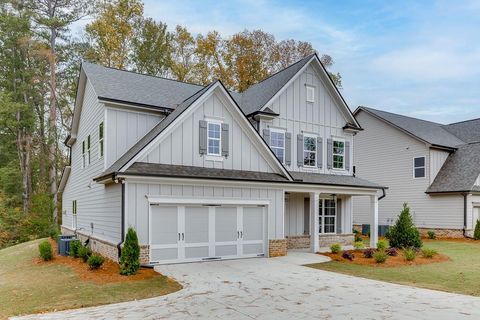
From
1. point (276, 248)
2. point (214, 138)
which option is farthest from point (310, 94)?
point (276, 248)

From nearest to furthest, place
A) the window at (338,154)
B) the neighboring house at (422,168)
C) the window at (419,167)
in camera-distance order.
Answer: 1. the window at (338,154)
2. the neighboring house at (422,168)
3. the window at (419,167)

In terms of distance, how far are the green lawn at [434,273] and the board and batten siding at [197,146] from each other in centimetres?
490

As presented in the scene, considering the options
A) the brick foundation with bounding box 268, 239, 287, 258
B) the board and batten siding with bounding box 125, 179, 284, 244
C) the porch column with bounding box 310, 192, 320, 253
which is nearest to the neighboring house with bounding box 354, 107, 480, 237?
the porch column with bounding box 310, 192, 320, 253

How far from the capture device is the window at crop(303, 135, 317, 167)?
750 inches

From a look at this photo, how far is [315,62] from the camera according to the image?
19453 mm

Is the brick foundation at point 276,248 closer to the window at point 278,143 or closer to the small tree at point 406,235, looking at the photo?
the window at point 278,143

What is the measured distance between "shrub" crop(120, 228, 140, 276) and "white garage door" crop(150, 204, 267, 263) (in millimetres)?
1088

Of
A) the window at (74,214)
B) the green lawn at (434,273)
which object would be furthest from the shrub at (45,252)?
the green lawn at (434,273)

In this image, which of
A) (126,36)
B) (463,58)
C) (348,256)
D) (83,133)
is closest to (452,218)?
(463,58)

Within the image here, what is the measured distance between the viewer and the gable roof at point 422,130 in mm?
25828

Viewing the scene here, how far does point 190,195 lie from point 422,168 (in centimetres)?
1874

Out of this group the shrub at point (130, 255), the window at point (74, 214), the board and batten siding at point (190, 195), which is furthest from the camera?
the window at point (74, 214)

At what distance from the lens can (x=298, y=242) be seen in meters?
18.0

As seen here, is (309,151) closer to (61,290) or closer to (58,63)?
(61,290)
